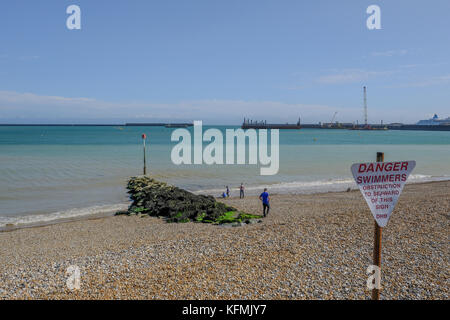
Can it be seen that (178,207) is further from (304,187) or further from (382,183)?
(304,187)

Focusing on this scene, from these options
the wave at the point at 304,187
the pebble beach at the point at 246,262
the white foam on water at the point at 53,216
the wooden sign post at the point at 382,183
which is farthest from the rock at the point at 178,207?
the wooden sign post at the point at 382,183

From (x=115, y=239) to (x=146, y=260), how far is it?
4.19 m

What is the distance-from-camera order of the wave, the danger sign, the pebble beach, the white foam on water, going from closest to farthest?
the danger sign → the pebble beach → the white foam on water → the wave

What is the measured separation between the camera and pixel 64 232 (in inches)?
564

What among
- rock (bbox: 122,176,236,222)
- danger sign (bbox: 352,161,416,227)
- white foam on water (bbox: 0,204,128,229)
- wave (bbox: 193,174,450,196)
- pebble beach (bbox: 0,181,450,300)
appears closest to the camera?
danger sign (bbox: 352,161,416,227)

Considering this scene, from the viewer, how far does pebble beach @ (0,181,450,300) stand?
6863mm

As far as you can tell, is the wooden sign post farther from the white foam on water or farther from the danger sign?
the white foam on water

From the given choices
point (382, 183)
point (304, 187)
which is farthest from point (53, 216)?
point (304, 187)

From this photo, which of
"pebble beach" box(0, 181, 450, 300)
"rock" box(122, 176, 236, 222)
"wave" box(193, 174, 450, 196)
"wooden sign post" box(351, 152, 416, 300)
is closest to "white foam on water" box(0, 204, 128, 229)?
"rock" box(122, 176, 236, 222)

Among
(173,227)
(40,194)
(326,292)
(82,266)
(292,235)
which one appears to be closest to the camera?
(326,292)

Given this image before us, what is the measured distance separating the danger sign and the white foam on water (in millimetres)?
16605

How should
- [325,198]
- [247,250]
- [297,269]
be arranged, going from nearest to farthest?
[297,269]
[247,250]
[325,198]

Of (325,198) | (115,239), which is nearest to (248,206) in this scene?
(325,198)
